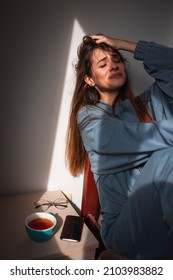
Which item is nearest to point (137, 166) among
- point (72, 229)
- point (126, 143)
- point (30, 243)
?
point (126, 143)

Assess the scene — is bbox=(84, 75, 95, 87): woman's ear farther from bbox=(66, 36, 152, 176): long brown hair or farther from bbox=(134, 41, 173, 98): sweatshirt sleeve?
bbox=(134, 41, 173, 98): sweatshirt sleeve

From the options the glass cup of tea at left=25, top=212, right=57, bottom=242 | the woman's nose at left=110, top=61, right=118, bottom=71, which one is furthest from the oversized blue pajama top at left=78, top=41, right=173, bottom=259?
the glass cup of tea at left=25, top=212, right=57, bottom=242

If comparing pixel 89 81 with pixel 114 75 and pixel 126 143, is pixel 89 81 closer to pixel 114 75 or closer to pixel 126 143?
pixel 114 75

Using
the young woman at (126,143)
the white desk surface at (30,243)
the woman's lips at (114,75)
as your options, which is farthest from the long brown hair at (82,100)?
the white desk surface at (30,243)

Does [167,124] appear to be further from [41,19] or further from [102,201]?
[41,19]

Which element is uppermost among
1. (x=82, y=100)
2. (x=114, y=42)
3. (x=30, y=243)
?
(x=114, y=42)

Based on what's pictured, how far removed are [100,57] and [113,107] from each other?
0.23 meters

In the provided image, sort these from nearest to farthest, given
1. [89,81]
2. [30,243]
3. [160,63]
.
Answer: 1. [30,243]
2. [160,63]
3. [89,81]

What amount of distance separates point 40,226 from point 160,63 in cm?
77

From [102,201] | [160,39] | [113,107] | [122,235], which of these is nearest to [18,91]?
[113,107]

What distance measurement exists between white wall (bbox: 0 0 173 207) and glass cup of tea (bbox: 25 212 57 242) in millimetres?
279

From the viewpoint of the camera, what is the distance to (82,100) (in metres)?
1.06

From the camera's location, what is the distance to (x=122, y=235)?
2.80 ft
